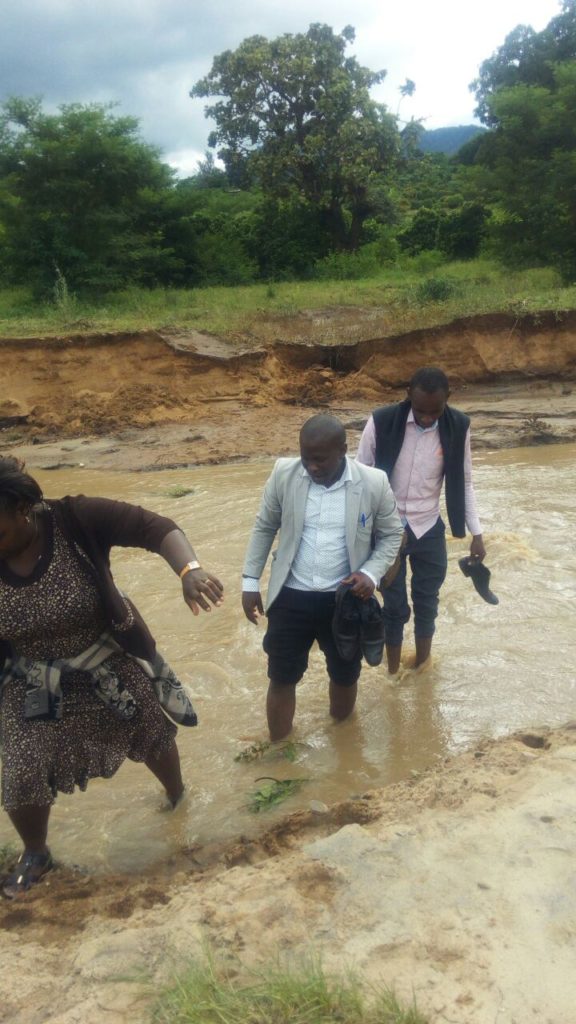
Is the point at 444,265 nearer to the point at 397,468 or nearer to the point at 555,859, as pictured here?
the point at 397,468

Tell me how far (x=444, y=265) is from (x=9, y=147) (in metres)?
11.2

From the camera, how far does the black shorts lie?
3.37m

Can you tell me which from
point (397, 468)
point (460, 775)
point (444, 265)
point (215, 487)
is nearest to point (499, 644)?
point (397, 468)

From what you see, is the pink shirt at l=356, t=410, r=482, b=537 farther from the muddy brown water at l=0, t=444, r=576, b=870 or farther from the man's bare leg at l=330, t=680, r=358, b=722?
the muddy brown water at l=0, t=444, r=576, b=870

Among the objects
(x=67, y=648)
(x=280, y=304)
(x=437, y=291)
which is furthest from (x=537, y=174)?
(x=67, y=648)

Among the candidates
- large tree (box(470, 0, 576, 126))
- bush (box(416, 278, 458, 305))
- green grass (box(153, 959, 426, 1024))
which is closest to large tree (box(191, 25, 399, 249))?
bush (box(416, 278, 458, 305))

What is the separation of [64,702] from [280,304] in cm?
1378

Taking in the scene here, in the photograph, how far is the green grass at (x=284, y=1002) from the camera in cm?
184

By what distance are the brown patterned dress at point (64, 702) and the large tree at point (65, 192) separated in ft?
49.2

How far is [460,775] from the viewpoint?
317cm

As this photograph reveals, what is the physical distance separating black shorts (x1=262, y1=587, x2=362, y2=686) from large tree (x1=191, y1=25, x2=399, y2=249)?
20136 millimetres

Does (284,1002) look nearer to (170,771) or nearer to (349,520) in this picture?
(170,771)

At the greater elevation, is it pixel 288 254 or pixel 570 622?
pixel 288 254

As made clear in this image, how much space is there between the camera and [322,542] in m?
3.35
